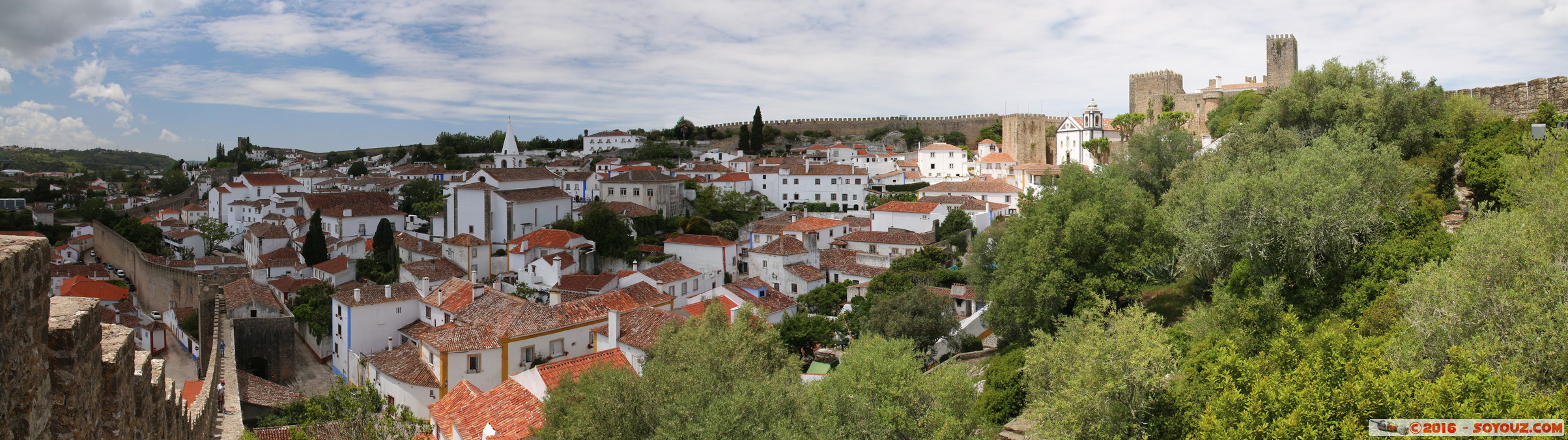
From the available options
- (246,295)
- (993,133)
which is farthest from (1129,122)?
(246,295)

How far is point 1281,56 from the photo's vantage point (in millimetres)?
37875

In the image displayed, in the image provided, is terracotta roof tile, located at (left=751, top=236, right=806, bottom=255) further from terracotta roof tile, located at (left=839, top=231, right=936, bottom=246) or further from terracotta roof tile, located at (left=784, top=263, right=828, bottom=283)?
terracotta roof tile, located at (left=839, top=231, right=936, bottom=246)

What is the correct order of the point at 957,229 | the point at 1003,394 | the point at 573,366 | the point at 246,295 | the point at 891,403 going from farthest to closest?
1. the point at 957,229
2. the point at 246,295
3. the point at 573,366
4. the point at 1003,394
5. the point at 891,403

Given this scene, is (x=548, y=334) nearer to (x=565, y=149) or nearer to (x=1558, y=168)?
(x=1558, y=168)

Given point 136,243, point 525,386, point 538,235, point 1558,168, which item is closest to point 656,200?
point 538,235

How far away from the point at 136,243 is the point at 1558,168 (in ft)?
172

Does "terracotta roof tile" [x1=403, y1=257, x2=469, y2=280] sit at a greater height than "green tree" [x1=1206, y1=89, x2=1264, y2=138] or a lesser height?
lesser

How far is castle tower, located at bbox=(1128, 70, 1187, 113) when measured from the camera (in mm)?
42375

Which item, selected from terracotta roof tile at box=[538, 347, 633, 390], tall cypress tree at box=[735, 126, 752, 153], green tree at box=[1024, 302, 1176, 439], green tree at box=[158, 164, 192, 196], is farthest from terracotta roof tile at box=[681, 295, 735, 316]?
green tree at box=[158, 164, 192, 196]

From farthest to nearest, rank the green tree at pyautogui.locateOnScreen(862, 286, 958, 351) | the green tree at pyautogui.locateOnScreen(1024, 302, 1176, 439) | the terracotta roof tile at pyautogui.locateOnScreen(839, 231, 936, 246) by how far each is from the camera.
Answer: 1. the terracotta roof tile at pyautogui.locateOnScreen(839, 231, 936, 246)
2. the green tree at pyautogui.locateOnScreen(862, 286, 958, 351)
3. the green tree at pyautogui.locateOnScreen(1024, 302, 1176, 439)

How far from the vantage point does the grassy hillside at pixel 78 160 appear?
8500 centimetres

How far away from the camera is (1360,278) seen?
12875 mm

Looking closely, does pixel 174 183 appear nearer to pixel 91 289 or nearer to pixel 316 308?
pixel 91 289

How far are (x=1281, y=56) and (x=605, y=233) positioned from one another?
1294 inches
